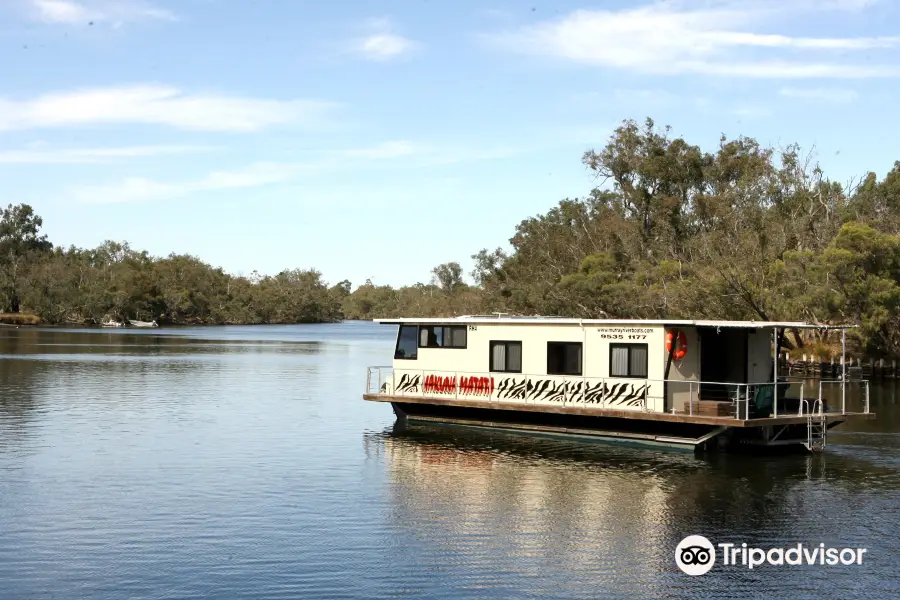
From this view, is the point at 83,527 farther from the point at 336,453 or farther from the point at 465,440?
the point at 465,440

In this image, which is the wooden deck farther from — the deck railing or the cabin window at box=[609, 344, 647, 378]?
the cabin window at box=[609, 344, 647, 378]

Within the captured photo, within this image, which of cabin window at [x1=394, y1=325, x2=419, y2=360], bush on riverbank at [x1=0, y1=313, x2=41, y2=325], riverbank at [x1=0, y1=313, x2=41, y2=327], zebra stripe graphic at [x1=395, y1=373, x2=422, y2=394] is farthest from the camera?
bush on riverbank at [x1=0, y1=313, x2=41, y2=325]

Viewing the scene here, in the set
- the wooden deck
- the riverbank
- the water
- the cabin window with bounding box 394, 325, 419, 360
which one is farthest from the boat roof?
the riverbank

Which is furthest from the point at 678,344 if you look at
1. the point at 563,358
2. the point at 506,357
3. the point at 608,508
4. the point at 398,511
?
the point at 398,511

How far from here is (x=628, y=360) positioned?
99.6ft

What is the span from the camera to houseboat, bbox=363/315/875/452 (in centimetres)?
2888

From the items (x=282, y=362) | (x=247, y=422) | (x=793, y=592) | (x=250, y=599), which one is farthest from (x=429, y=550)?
(x=282, y=362)

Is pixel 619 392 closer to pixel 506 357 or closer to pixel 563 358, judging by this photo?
pixel 563 358

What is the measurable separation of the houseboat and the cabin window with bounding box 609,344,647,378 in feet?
0.10

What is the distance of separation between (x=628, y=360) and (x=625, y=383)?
0.71 metres

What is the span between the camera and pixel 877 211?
92.1 metres

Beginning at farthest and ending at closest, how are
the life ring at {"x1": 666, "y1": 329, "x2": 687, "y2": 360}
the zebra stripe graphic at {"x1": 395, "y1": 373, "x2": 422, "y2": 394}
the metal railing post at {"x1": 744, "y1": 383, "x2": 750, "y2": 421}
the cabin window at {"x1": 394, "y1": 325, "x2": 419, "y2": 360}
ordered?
the cabin window at {"x1": 394, "y1": 325, "x2": 419, "y2": 360}
the zebra stripe graphic at {"x1": 395, "y1": 373, "x2": 422, "y2": 394}
the life ring at {"x1": 666, "y1": 329, "x2": 687, "y2": 360}
the metal railing post at {"x1": 744, "y1": 383, "x2": 750, "y2": 421}

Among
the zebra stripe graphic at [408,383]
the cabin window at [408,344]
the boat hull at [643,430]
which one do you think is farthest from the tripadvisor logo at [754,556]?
the cabin window at [408,344]

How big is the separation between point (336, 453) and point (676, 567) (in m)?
14.6
